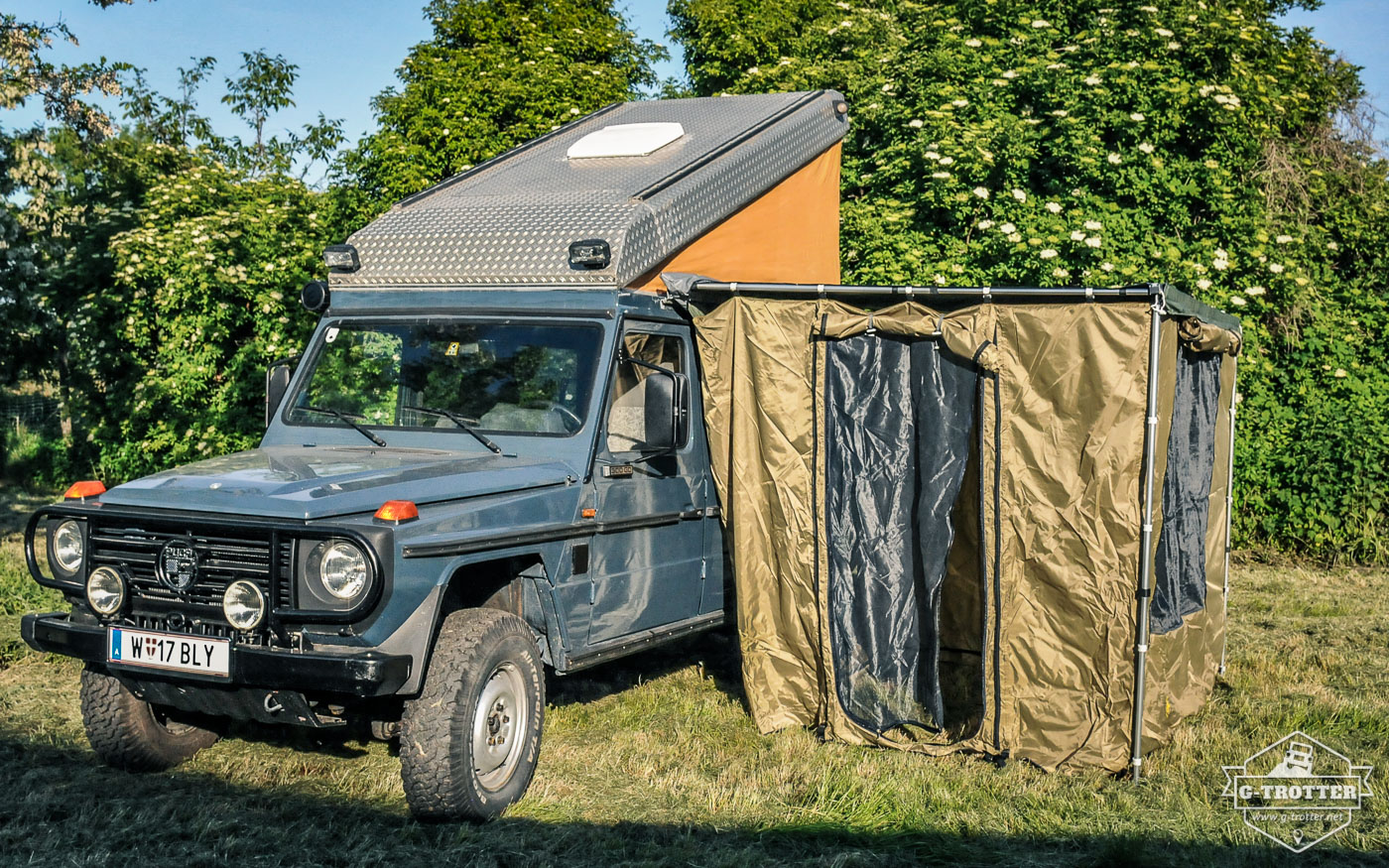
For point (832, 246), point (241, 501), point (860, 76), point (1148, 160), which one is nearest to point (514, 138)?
point (860, 76)

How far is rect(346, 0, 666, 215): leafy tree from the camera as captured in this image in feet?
41.1

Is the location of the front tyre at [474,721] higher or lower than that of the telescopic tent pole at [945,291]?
lower

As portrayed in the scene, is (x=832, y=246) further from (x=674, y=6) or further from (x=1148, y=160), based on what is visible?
(x=674, y=6)

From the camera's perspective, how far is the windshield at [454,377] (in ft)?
19.3

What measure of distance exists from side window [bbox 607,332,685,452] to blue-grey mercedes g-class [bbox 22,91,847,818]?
0.07ft

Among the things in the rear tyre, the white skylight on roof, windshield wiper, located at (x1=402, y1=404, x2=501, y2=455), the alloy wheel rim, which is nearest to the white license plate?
the rear tyre

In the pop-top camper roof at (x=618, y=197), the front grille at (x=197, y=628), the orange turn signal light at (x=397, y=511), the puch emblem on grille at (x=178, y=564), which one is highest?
the pop-top camper roof at (x=618, y=197)

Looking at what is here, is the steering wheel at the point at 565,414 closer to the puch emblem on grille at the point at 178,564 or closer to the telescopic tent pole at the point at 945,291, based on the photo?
the telescopic tent pole at the point at 945,291

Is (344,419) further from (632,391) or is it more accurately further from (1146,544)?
(1146,544)

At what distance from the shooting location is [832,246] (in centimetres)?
873

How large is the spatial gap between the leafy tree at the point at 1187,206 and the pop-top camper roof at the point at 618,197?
2.96m

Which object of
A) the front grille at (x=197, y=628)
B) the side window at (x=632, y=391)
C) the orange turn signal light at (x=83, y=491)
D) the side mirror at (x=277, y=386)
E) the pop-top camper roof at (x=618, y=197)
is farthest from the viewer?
the side mirror at (x=277, y=386)

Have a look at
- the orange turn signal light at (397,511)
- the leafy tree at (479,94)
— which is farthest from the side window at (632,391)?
the leafy tree at (479,94)

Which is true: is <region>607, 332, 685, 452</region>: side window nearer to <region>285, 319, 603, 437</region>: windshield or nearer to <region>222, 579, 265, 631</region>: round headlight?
<region>285, 319, 603, 437</region>: windshield
